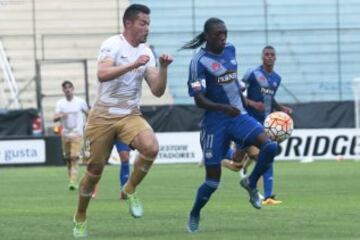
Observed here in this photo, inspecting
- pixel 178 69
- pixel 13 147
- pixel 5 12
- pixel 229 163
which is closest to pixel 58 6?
pixel 5 12

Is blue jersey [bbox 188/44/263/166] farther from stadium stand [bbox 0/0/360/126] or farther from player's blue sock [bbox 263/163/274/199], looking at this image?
stadium stand [bbox 0/0/360/126]

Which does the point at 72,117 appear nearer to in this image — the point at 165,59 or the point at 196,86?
the point at 196,86

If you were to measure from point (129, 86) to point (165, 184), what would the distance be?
11005 millimetres

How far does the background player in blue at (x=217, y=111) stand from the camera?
1232 cm

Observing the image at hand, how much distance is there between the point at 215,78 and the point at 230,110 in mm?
482

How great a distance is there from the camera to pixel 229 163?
18.9 metres

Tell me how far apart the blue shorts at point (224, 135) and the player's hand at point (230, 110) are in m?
0.08

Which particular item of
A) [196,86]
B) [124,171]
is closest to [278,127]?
[196,86]

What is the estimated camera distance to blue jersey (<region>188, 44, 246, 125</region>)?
12477 millimetres

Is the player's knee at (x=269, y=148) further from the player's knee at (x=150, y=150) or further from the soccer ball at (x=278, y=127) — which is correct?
the soccer ball at (x=278, y=127)

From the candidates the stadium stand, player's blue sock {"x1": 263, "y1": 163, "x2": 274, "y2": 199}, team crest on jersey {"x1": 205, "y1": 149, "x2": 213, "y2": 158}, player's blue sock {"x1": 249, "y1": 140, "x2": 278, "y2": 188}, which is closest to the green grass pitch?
player's blue sock {"x1": 263, "y1": 163, "x2": 274, "y2": 199}

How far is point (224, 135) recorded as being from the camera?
12375 mm

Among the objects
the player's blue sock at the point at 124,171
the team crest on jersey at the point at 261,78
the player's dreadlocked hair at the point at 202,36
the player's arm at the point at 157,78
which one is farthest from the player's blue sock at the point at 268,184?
the player's arm at the point at 157,78

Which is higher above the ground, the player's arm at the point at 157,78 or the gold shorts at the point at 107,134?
the player's arm at the point at 157,78
